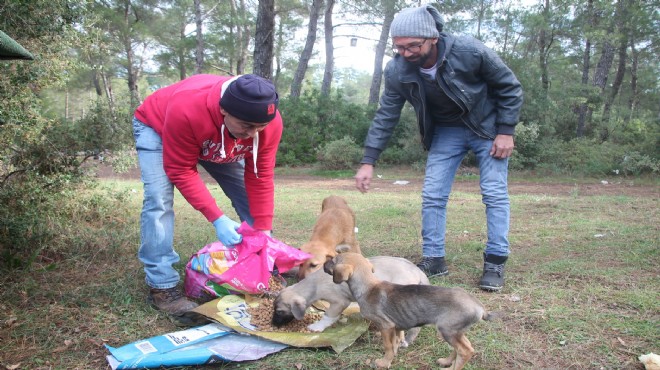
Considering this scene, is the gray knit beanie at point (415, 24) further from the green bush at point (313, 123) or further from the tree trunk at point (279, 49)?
the tree trunk at point (279, 49)

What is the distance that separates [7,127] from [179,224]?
108 inches

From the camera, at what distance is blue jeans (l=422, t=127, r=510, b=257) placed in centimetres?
430

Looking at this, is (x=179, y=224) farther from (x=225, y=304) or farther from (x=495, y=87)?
(x=495, y=87)

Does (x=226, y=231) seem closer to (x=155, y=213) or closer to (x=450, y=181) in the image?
(x=155, y=213)

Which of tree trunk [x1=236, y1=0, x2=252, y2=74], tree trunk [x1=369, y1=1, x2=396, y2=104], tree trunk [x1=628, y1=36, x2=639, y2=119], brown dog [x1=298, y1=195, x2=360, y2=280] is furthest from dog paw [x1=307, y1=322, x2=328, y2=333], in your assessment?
tree trunk [x1=628, y1=36, x2=639, y2=119]

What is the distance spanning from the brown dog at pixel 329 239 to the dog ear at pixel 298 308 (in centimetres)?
67

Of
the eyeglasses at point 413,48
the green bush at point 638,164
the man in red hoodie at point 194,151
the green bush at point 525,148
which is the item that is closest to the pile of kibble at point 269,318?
the man in red hoodie at point 194,151

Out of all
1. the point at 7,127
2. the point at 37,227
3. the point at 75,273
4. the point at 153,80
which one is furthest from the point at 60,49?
the point at 153,80

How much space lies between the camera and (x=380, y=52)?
89.3 ft

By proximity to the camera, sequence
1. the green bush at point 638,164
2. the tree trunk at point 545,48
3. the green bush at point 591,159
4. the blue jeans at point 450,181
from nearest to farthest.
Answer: the blue jeans at point 450,181
the green bush at point 638,164
the green bush at point 591,159
the tree trunk at point 545,48

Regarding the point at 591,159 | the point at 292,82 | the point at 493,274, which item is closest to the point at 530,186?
the point at 591,159

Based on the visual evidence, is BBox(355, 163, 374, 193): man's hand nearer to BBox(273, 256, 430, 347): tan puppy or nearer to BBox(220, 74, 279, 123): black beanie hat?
BBox(273, 256, 430, 347): tan puppy

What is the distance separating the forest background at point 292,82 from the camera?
15.5ft

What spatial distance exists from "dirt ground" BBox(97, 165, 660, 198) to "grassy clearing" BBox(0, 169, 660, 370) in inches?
149
